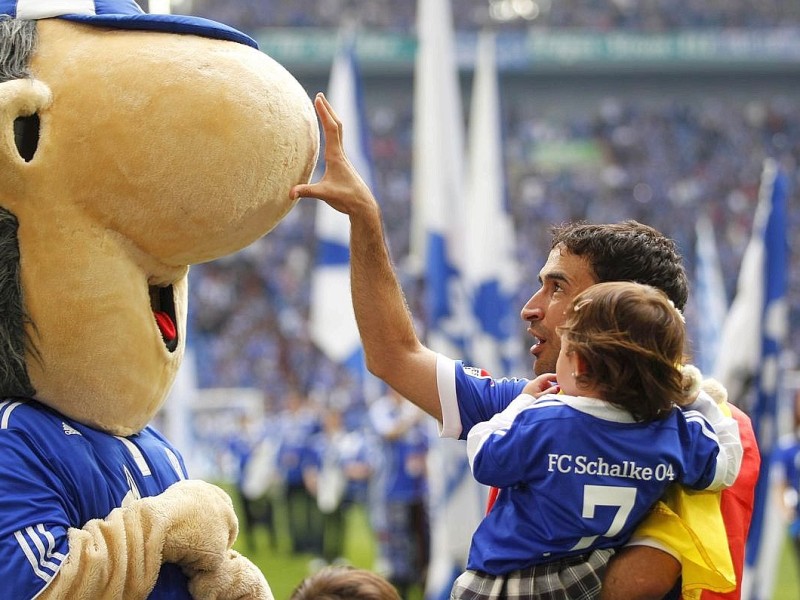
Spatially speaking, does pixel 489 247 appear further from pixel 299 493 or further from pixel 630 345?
pixel 630 345

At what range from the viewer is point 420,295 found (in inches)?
910

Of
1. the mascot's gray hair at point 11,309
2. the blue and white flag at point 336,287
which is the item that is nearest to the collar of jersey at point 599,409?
the mascot's gray hair at point 11,309

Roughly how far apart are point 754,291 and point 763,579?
5.19 ft

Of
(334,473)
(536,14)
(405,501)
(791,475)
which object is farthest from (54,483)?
(536,14)

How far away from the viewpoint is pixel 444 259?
7.46 metres

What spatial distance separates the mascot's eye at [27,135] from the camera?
2.15 m

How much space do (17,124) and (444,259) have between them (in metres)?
5.40

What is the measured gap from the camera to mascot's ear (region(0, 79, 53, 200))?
2078mm

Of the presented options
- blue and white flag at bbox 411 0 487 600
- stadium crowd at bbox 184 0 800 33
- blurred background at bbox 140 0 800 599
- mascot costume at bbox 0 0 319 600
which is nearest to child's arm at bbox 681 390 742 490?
mascot costume at bbox 0 0 319 600

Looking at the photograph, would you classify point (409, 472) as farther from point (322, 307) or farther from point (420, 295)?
point (420, 295)

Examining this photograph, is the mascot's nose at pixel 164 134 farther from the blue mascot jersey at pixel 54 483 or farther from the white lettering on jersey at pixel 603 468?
the white lettering on jersey at pixel 603 468

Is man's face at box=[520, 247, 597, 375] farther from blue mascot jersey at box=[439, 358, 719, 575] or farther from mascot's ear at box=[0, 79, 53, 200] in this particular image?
mascot's ear at box=[0, 79, 53, 200]

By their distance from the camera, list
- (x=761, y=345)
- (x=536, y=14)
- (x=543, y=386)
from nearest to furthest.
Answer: (x=543, y=386) → (x=761, y=345) → (x=536, y=14)

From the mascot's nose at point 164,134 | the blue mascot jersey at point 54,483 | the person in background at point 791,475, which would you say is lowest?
the person in background at point 791,475
